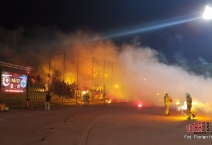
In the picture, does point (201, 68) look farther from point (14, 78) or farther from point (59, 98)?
point (14, 78)

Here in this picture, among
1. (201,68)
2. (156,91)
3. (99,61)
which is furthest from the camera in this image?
(99,61)

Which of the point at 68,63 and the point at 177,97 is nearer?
the point at 177,97

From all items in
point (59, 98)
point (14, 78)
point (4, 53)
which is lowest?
point (59, 98)

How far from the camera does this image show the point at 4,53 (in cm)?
2875

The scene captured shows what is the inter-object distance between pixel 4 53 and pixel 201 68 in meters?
31.5

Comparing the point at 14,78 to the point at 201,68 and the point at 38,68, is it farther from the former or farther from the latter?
the point at 201,68

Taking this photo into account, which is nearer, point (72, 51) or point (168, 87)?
point (168, 87)

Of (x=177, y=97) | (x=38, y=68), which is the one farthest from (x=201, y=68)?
(x=38, y=68)

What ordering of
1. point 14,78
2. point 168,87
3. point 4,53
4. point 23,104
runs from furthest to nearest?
1. point 168,87
2. point 4,53
3. point 23,104
4. point 14,78

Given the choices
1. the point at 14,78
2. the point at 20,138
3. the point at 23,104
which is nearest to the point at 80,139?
the point at 20,138

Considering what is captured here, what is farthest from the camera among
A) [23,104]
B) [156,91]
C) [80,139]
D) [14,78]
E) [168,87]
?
[156,91]

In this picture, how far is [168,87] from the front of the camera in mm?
34500

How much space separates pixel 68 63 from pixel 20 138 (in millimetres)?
34825

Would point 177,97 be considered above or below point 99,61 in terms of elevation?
below
